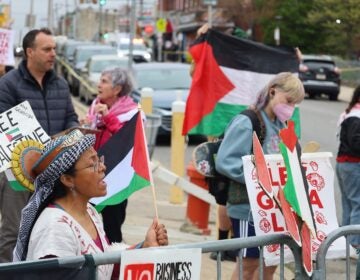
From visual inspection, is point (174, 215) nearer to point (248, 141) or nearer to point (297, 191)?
point (248, 141)

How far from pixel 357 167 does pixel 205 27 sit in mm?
2013

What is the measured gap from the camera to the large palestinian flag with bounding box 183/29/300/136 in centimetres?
884

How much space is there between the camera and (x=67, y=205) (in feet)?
12.8

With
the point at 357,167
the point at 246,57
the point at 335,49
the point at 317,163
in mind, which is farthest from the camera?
the point at 335,49

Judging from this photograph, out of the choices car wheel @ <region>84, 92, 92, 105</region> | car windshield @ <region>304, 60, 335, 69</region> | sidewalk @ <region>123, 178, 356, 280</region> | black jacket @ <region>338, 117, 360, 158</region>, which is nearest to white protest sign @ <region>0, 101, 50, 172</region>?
sidewalk @ <region>123, 178, 356, 280</region>

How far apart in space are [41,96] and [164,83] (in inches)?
535

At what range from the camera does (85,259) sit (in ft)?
11.9

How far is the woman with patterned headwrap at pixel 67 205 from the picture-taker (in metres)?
3.73

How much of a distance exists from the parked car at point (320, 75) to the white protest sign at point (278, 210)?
95.0 feet

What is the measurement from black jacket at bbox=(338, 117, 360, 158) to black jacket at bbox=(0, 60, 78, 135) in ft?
8.66

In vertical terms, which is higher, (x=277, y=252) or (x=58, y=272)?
(x=58, y=272)

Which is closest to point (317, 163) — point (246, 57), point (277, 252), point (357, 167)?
point (277, 252)

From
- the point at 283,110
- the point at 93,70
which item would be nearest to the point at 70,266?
the point at 283,110

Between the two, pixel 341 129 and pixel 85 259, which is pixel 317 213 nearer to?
pixel 85 259
